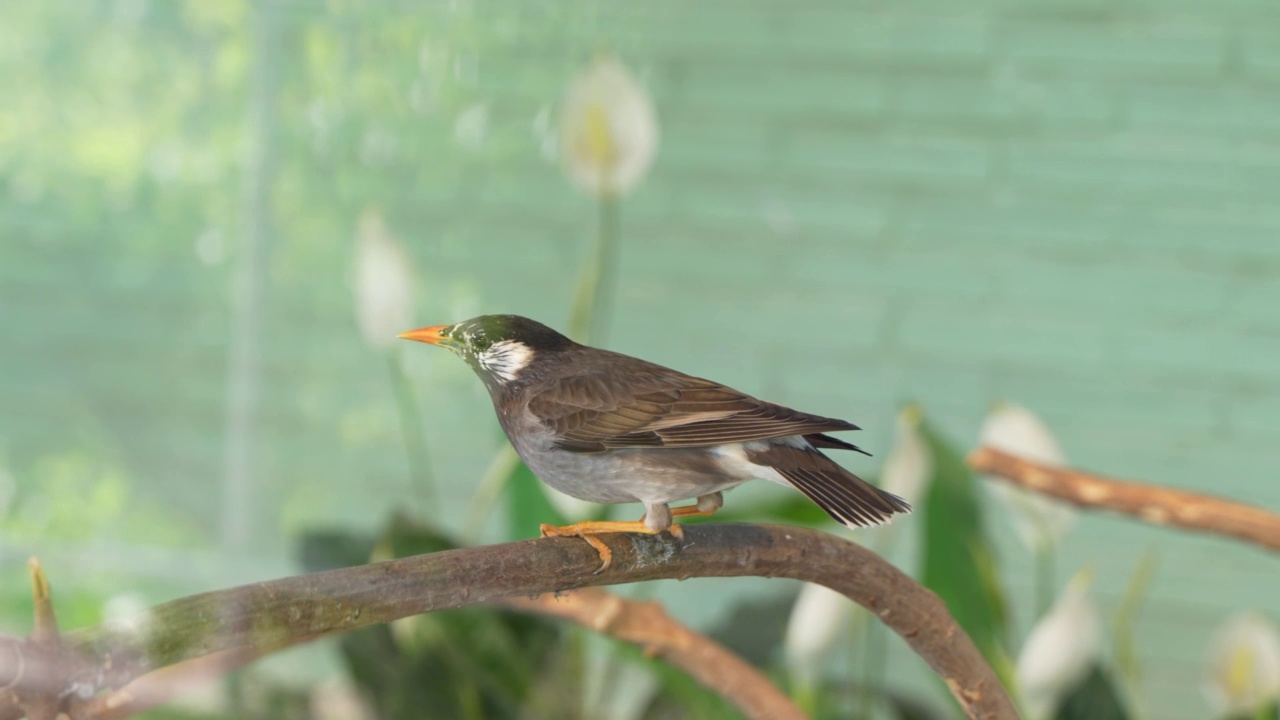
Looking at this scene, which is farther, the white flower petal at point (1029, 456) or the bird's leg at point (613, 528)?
the white flower petal at point (1029, 456)

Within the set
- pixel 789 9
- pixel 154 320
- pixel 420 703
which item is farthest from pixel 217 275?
pixel 789 9

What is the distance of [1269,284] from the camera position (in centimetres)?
171

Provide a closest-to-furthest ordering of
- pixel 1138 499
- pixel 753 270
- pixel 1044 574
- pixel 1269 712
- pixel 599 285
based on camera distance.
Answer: pixel 599 285
pixel 1138 499
pixel 1269 712
pixel 1044 574
pixel 753 270

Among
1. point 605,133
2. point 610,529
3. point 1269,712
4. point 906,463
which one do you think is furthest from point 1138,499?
point 610,529

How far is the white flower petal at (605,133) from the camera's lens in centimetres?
60

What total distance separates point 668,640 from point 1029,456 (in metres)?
0.45

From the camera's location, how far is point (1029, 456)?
935 millimetres

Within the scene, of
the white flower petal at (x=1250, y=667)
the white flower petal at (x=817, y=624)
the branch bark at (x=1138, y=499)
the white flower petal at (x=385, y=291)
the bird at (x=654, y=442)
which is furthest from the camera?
the white flower petal at (x=1250, y=667)

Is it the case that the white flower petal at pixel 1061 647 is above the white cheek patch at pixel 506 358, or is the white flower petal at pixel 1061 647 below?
below

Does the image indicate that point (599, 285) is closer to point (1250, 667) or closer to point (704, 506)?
point (704, 506)

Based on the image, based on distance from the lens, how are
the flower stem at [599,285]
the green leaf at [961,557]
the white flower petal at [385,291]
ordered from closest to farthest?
the white flower petal at [385,291] → the flower stem at [599,285] → the green leaf at [961,557]

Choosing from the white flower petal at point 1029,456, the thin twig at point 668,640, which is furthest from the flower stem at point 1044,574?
the thin twig at point 668,640

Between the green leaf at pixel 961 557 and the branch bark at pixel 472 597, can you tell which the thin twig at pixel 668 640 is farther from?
the green leaf at pixel 961 557

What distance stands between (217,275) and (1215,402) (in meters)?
1.41
